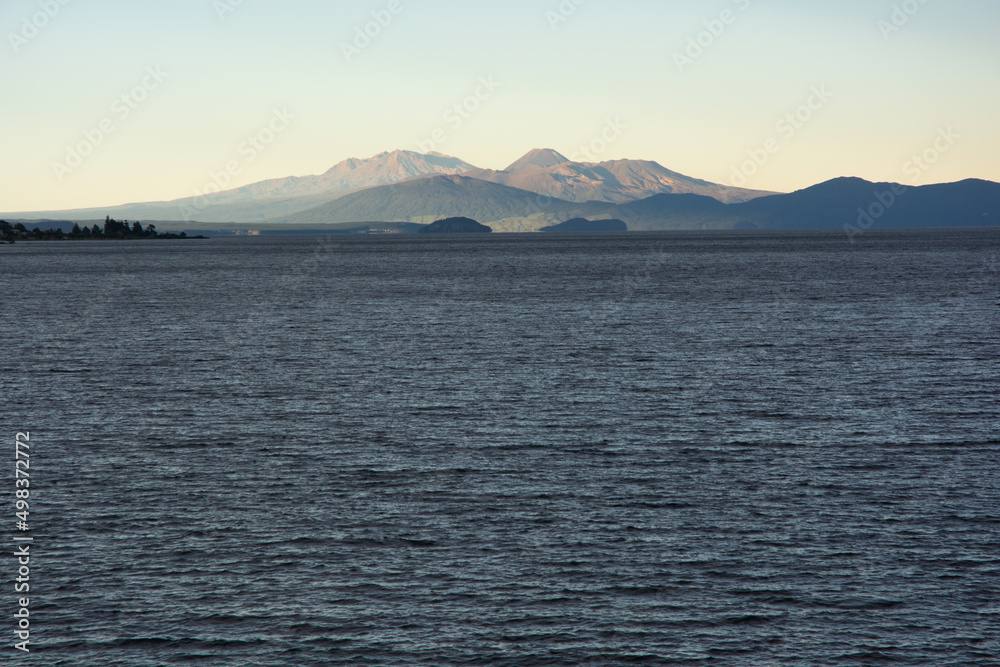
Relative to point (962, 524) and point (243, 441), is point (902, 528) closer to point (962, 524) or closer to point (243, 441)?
point (962, 524)

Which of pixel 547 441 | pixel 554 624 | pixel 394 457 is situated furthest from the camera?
pixel 547 441

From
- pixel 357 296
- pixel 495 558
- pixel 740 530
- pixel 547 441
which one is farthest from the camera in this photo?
pixel 357 296

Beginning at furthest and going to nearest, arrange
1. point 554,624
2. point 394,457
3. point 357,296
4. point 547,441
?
point 357,296 → point 547,441 → point 394,457 → point 554,624

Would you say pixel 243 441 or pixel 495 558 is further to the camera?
pixel 243 441

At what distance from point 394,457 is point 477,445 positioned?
12.4ft

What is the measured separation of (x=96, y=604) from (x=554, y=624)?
36.6ft

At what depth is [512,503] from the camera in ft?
92.2

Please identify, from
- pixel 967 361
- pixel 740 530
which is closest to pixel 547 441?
pixel 740 530

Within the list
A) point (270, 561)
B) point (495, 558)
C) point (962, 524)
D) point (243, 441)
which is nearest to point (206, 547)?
point (270, 561)

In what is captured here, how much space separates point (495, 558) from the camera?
23391 mm

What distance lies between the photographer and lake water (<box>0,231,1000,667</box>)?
19516 millimetres

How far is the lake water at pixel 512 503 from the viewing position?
19.5 metres

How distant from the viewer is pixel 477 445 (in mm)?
35844

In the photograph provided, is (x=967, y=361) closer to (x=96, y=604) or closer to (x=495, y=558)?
(x=495, y=558)
